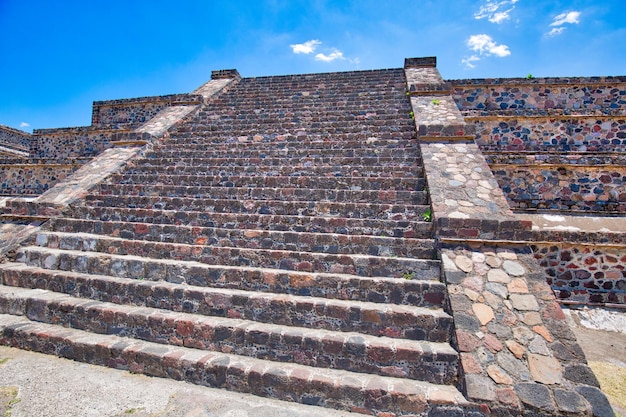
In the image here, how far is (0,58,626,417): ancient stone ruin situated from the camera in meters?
3.42

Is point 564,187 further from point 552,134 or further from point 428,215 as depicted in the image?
point 428,215

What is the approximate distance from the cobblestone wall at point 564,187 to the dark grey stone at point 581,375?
14.5ft

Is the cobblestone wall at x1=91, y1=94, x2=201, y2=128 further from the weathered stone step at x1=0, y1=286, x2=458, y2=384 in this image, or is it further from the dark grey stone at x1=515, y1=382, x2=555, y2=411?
the dark grey stone at x1=515, y1=382, x2=555, y2=411

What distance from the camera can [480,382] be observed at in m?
3.12

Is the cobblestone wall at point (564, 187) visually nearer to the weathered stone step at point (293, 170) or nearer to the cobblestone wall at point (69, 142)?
the weathered stone step at point (293, 170)

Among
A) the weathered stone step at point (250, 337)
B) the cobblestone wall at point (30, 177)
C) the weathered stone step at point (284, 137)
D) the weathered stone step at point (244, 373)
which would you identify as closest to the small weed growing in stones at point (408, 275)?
the weathered stone step at point (250, 337)

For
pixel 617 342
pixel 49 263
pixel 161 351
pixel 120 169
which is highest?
pixel 120 169

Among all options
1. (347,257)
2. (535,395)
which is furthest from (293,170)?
(535,395)

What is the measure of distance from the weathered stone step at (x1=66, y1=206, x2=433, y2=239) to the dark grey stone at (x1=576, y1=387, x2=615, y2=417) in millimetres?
2330

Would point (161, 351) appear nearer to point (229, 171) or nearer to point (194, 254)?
point (194, 254)

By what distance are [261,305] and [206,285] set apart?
93 cm

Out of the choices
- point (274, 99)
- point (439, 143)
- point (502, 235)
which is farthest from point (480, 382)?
point (274, 99)

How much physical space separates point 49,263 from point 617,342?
7964mm

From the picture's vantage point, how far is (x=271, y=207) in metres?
5.86
